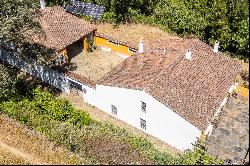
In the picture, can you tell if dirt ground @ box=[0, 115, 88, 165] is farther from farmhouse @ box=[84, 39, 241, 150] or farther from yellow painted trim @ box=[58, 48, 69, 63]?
yellow painted trim @ box=[58, 48, 69, 63]

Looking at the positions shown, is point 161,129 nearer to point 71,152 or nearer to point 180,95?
point 180,95

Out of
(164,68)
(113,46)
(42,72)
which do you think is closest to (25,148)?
(42,72)

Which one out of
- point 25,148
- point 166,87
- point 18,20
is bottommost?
point 25,148

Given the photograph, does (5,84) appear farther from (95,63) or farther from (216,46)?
(216,46)

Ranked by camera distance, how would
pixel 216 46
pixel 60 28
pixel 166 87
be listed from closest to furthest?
1. pixel 166 87
2. pixel 216 46
3. pixel 60 28

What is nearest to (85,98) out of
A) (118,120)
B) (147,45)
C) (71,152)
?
(118,120)
